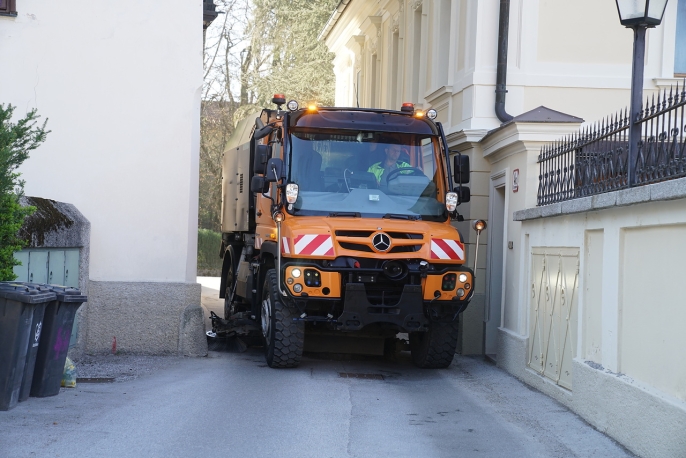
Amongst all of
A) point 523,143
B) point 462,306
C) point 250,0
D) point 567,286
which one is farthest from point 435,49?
point 250,0

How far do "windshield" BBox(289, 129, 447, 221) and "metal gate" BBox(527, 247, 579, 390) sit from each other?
Answer: 4.40 feet

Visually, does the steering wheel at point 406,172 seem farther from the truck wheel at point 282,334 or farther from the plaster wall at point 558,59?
the plaster wall at point 558,59

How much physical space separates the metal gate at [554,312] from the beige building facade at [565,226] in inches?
0.8

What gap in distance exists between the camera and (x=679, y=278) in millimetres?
6297

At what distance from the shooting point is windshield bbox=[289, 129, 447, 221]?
34.4 ft

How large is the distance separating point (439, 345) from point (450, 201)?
5.50ft

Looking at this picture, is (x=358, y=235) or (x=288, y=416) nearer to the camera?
(x=288, y=416)

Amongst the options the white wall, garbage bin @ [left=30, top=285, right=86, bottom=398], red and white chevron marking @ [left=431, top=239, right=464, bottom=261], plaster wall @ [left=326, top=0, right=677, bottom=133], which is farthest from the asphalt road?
plaster wall @ [left=326, top=0, right=677, bottom=133]

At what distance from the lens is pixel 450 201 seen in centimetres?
1070

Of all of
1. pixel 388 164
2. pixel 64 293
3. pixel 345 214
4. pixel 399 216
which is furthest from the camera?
pixel 388 164

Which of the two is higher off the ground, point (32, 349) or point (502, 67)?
point (502, 67)

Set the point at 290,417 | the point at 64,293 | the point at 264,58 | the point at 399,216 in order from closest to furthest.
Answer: the point at 290,417 < the point at 64,293 < the point at 399,216 < the point at 264,58

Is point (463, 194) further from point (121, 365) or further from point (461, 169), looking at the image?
point (121, 365)

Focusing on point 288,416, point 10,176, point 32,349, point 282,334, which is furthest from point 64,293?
point 282,334
